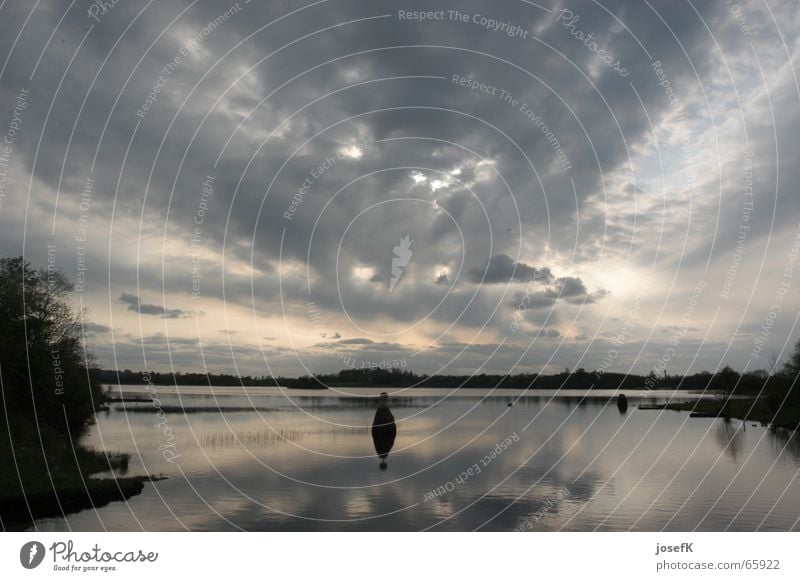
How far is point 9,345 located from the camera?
176 feet

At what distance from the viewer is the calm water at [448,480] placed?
38.8 meters

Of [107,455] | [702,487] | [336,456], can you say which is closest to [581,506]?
[702,487]

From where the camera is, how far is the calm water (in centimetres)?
3878

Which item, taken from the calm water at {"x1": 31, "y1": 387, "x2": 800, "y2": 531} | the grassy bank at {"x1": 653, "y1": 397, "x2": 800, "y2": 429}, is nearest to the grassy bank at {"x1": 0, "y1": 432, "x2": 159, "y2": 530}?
the calm water at {"x1": 31, "y1": 387, "x2": 800, "y2": 531}
